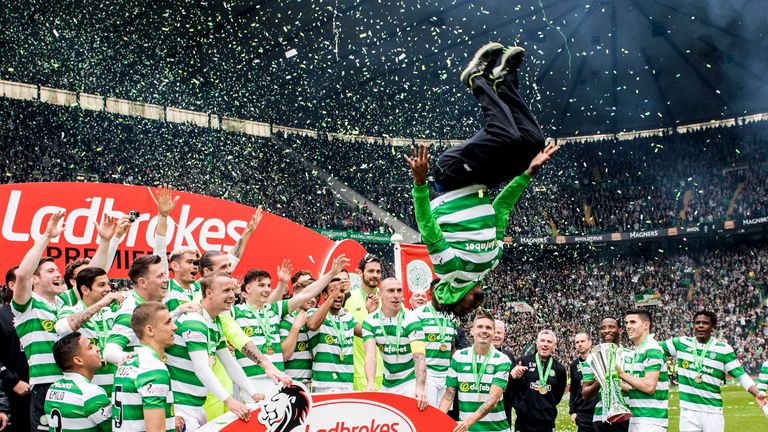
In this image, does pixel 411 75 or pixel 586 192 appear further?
pixel 586 192

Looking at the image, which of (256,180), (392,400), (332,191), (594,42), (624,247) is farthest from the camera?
(624,247)

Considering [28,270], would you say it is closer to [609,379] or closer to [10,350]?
[10,350]

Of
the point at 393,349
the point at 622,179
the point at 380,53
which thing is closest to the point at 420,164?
the point at 393,349

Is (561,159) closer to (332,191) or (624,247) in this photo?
(624,247)

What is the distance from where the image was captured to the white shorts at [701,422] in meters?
8.82

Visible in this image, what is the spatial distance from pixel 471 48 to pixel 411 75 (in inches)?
94.9

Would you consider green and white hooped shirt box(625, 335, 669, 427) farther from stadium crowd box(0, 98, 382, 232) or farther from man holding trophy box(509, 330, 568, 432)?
stadium crowd box(0, 98, 382, 232)

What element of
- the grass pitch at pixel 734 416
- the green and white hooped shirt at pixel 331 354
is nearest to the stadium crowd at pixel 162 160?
the grass pitch at pixel 734 416

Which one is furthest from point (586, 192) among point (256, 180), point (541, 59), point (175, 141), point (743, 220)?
point (175, 141)

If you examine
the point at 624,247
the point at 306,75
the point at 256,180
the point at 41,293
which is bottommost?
the point at 41,293

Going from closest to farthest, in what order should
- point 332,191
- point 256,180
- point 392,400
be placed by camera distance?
point 392,400 < point 256,180 < point 332,191

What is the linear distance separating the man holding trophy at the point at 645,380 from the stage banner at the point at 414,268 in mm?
3299

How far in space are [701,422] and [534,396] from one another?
1.99 meters

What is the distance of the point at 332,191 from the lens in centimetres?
3117
